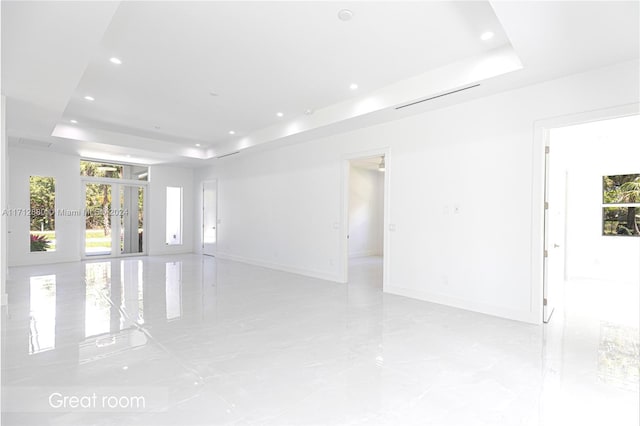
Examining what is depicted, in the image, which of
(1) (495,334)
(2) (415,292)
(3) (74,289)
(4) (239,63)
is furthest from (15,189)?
(1) (495,334)

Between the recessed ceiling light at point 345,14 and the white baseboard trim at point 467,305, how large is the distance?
3.80 meters

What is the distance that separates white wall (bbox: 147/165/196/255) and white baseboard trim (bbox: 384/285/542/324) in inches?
306

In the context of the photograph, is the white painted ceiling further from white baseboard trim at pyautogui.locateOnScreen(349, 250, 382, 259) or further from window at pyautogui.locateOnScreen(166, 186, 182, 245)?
white baseboard trim at pyautogui.locateOnScreen(349, 250, 382, 259)

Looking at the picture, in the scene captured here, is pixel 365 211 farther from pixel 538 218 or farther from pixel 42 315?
pixel 42 315

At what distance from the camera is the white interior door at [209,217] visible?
9.93 metres

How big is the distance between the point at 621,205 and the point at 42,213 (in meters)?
13.0

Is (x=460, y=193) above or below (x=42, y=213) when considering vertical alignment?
above

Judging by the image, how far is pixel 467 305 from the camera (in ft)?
14.7

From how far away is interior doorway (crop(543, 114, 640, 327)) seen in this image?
587 cm

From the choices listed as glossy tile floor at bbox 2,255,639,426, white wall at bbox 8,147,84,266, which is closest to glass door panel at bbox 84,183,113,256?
white wall at bbox 8,147,84,266

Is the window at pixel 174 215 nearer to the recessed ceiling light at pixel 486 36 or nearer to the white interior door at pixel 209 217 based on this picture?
the white interior door at pixel 209 217

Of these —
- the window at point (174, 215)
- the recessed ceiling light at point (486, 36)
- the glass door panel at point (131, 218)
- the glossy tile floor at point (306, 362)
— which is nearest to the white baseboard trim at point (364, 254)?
the glossy tile floor at point (306, 362)

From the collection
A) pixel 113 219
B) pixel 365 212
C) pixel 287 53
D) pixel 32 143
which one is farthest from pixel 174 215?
pixel 287 53

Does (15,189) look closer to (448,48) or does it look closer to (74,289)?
(74,289)
